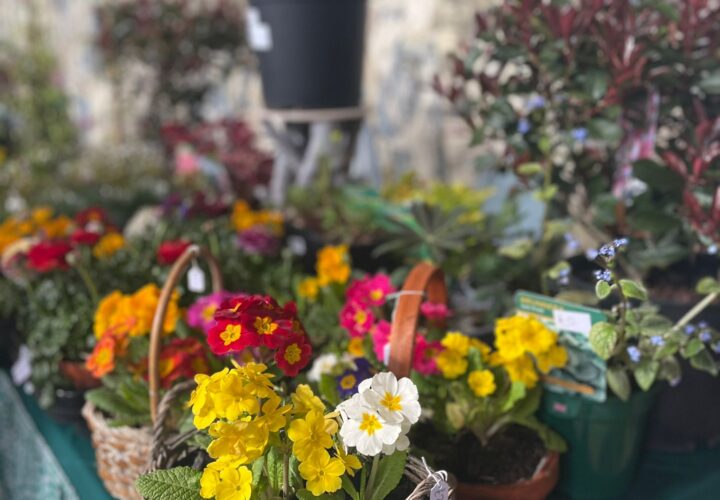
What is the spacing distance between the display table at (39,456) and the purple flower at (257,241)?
2.10 ft

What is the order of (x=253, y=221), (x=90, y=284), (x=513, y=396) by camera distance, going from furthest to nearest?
(x=253, y=221)
(x=90, y=284)
(x=513, y=396)

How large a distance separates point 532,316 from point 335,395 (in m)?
0.38

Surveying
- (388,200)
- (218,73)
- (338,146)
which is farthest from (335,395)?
(218,73)

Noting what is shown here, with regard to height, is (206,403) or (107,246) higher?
(206,403)

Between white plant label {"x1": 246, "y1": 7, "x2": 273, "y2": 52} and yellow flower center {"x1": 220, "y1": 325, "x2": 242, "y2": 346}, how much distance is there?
1.54 meters

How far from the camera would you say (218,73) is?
387 centimetres

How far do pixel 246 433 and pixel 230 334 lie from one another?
→ 0.14 meters

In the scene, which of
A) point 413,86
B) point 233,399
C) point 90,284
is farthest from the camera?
point 413,86

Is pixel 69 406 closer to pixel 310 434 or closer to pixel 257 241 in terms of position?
pixel 257 241

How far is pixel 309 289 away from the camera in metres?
1.60

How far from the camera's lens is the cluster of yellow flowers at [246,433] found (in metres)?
0.84

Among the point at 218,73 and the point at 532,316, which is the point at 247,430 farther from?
the point at 218,73

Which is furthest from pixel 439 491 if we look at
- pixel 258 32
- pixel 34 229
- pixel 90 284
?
pixel 258 32

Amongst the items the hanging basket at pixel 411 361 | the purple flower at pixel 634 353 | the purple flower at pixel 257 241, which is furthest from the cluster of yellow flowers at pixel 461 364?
the purple flower at pixel 257 241
